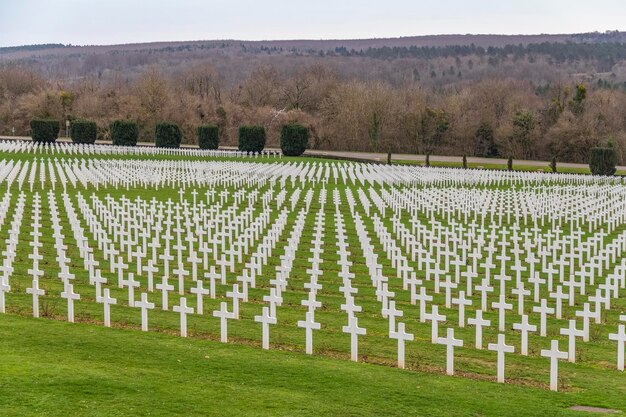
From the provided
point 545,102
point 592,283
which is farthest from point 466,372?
point 545,102

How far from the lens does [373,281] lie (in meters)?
16.2

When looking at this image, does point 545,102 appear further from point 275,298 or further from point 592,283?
point 275,298

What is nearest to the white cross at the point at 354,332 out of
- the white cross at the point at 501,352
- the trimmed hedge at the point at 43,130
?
the white cross at the point at 501,352

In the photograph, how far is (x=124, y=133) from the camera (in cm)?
7019

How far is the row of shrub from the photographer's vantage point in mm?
67438

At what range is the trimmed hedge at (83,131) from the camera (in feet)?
230

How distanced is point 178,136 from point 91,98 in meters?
32.1

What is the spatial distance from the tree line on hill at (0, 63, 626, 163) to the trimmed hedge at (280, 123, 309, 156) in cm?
1128

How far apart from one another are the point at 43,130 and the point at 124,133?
549 centimetres

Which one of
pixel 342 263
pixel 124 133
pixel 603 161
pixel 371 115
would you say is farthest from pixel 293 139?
pixel 342 263

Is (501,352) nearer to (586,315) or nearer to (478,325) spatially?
(478,325)

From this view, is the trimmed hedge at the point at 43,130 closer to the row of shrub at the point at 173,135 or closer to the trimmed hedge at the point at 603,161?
the row of shrub at the point at 173,135

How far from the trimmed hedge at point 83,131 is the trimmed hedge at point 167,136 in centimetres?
494

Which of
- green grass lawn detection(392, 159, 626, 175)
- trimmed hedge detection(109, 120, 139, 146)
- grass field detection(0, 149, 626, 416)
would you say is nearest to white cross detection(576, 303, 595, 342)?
grass field detection(0, 149, 626, 416)
